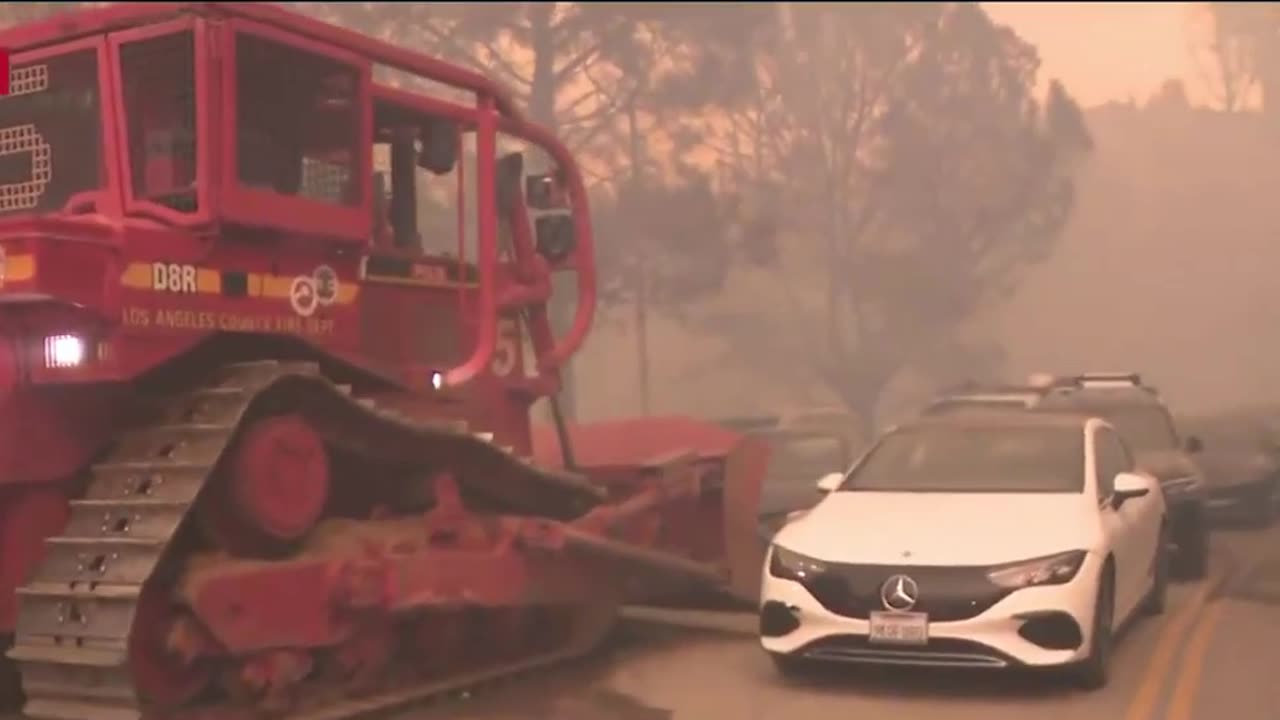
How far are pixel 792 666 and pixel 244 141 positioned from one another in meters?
4.03

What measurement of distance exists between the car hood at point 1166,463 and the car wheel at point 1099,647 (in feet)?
14.0

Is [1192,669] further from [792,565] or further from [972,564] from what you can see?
[792,565]

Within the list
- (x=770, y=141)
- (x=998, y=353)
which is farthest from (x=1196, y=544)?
(x=998, y=353)

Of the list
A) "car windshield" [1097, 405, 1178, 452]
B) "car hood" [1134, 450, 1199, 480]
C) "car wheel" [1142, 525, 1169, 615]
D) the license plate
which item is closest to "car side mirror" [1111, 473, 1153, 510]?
"car wheel" [1142, 525, 1169, 615]

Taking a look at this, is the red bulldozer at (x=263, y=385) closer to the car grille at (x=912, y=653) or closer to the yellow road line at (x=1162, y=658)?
the car grille at (x=912, y=653)

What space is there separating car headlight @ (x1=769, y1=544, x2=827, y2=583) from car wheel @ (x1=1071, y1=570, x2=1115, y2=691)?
4.57 feet

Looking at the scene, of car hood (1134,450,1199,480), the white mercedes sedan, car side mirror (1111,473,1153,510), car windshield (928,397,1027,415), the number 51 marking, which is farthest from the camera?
car windshield (928,397,1027,415)

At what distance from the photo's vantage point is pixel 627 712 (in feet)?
25.0

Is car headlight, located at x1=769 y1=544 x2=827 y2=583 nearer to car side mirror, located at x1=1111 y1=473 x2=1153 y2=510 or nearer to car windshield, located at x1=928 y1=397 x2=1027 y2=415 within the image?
car side mirror, located at x1=1111 y1=473 x2=1153 y2=510

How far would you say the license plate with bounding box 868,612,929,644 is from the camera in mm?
7504

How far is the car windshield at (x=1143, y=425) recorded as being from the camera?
13.3 m

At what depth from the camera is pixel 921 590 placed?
7.57m

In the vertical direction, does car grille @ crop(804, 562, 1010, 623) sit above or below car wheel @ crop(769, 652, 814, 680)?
above

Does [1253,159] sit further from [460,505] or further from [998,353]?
[998,353]
